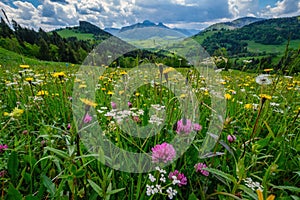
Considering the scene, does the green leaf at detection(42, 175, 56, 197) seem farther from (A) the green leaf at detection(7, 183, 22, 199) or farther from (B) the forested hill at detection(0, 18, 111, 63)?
(B) the forested hill at detection(0, 18, 111, 63)

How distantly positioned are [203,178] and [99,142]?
23.7 inches

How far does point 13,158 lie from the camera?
865mm

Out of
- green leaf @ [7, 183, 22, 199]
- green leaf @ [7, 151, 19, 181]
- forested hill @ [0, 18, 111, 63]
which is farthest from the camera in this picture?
forested hill @ [0, 18, 111, 63]

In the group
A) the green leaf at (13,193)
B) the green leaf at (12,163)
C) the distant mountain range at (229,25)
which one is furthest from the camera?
the distant mountain range at (229,25)

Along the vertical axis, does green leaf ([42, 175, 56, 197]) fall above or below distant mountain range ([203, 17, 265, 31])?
below

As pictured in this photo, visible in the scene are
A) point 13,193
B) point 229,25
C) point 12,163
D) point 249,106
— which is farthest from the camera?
point 229,25

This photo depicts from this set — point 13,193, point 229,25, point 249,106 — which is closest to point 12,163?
point 13,193

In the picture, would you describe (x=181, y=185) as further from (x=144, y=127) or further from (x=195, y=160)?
(x=144, y=127)

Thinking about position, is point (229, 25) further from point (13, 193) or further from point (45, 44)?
point (13, 193)

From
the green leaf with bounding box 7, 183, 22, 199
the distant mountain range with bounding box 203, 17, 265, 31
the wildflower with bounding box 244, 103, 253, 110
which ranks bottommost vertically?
the wildflower with bounding box 244, 103, 253, 110

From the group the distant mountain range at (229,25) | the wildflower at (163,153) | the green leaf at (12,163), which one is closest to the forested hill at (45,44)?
the green leaf at (12,163)

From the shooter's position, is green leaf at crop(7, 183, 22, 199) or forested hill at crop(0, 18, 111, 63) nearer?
green leaf at crop(7, 183, 22, 199)

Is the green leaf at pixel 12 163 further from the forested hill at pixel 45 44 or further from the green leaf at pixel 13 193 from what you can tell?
the forested hill at pixel 45 44

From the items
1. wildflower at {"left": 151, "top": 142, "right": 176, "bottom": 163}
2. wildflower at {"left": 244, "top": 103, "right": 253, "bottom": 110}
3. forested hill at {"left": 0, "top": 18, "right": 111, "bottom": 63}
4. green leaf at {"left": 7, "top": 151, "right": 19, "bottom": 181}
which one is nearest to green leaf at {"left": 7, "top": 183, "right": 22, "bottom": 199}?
green leaf at {"left": 7, "top": 151, "right": 19, "bottom": 181}
